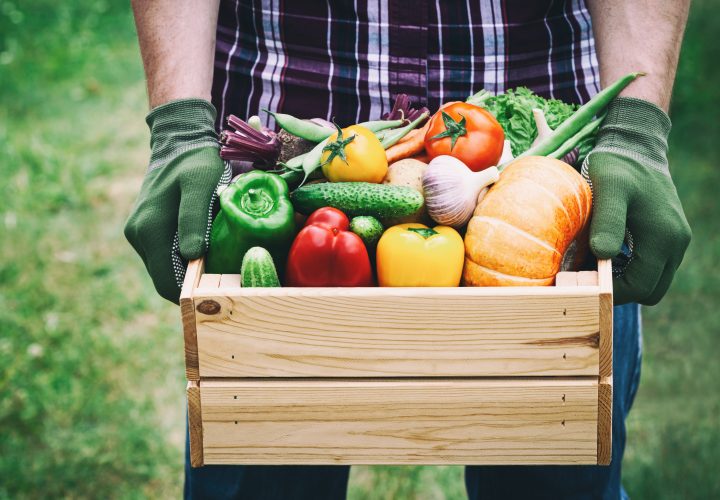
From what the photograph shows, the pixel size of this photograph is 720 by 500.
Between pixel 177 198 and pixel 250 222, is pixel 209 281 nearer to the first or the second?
pixel 250 222

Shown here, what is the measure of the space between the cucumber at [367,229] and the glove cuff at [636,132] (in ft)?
1.88

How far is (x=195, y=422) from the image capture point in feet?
6.33

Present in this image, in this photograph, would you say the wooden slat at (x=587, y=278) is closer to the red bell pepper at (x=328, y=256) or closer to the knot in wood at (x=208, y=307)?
the red bell pepper at (x=328, y=256)

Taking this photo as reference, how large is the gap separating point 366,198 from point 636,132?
70cm

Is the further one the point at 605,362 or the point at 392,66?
the point at 392,66

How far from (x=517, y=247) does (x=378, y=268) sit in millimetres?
316

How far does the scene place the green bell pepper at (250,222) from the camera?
1985 mm

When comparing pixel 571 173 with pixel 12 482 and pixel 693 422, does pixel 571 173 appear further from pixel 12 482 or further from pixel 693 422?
pixel 12 482

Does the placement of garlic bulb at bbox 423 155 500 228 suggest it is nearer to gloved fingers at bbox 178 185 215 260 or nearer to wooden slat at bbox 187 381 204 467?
gloved fingers at bbox 178 185 215 260

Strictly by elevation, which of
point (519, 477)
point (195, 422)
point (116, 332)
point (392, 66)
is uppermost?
point (392, 66)

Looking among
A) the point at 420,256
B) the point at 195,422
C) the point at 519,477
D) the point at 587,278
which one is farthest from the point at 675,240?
the point at 195,422

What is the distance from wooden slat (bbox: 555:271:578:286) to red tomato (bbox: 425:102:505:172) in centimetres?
35

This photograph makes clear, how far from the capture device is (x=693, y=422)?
3.90 meters

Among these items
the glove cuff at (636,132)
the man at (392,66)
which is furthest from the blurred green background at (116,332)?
the glove cuff at (636,132)
